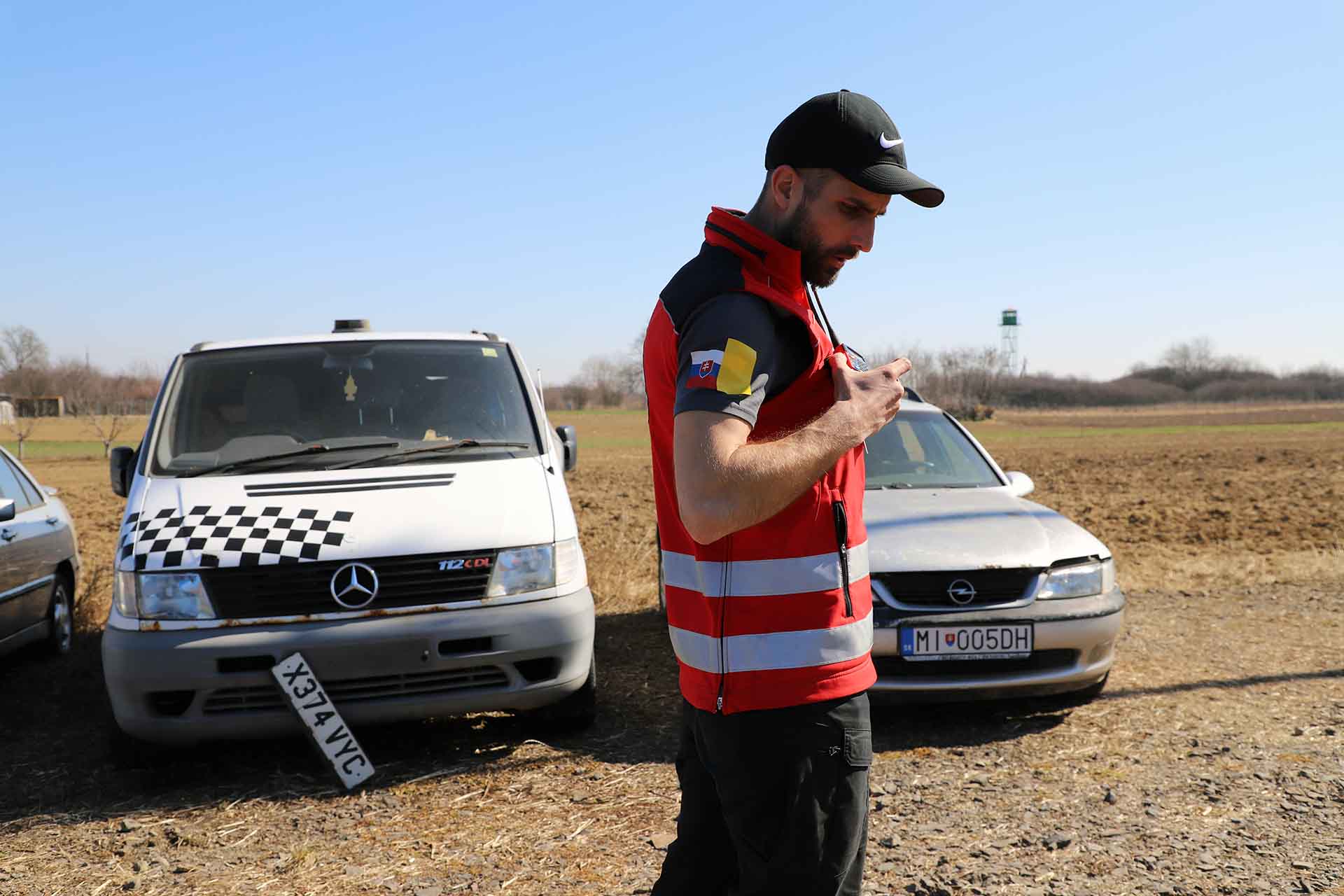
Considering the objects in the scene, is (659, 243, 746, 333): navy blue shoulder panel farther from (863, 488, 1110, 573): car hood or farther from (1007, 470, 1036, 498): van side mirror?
(1007, 470, 1036, 498): van side mirror

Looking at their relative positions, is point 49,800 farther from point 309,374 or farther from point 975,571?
point 975,571

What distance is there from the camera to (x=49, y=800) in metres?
4.32

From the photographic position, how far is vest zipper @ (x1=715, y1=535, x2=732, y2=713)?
1772 millimetres

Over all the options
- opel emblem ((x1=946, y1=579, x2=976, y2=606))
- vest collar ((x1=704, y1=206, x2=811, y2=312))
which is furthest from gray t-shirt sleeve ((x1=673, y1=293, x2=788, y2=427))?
opel emblem ((x1=946, y1=579, x2=976, y2=606))

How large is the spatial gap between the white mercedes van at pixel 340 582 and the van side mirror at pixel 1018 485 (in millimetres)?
2887

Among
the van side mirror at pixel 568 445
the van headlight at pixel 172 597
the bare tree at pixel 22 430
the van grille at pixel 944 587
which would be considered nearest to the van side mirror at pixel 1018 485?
the van grille at pixel 944 587

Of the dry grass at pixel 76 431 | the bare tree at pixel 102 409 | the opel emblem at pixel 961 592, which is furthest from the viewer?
the dry grass at pixel 76 431

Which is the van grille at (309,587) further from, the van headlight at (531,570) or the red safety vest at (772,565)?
the red safety vest at (772,565)

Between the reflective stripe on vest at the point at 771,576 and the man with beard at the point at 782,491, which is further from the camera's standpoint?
the reflective stripe on vest at the point at 771,576

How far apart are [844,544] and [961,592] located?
335cm

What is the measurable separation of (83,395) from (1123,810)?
5737 centimetres

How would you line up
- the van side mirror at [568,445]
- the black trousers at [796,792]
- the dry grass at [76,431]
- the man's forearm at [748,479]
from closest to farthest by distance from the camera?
1. the man's forearm at [748,479]
2. the black trousers at [796,792]
3. the van side mirror at [568,445]
4. the dry grass at [76,431]

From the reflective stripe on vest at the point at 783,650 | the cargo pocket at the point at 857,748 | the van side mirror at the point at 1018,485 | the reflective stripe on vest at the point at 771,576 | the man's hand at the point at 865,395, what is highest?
the man's hand at the point at 865,395

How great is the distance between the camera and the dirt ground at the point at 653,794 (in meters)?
3.51
